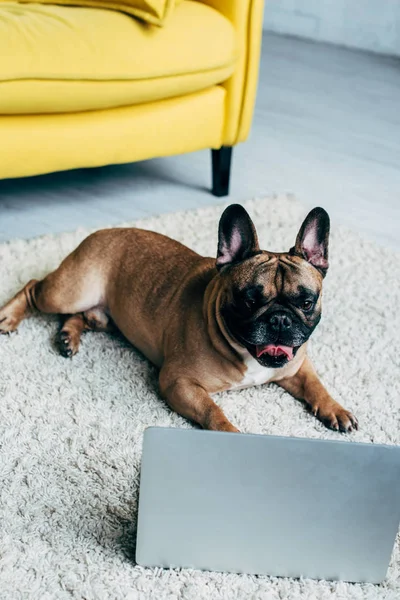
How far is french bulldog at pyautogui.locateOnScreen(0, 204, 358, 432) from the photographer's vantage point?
1.44 meters

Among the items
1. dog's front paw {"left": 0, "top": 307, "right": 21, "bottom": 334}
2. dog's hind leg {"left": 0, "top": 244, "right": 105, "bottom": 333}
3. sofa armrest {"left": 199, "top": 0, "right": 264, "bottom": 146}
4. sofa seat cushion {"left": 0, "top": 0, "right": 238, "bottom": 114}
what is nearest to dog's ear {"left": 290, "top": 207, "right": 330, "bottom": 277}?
dog's hind leg {"left": 0, "top": 244, "right": 105, "bottom": 333}

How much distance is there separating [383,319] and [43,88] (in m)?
1.06

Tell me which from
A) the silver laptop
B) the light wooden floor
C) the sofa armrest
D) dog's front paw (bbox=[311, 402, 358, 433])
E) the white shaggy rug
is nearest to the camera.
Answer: the silver laptop

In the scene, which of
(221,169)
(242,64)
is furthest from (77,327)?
(242,64)

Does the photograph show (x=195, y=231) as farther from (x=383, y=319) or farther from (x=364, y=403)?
(x=364, y=403)

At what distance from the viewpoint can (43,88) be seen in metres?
2.04

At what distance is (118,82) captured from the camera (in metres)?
2.14


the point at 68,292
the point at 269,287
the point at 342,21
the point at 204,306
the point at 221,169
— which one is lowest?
the point at 342,21

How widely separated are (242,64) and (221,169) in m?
0.34

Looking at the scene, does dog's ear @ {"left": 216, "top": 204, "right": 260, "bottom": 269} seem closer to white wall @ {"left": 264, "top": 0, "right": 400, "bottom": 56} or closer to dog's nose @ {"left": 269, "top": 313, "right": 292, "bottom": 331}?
dog's nose @ {"left": 269, "top": 313, "right": 292, "bottom": 331}

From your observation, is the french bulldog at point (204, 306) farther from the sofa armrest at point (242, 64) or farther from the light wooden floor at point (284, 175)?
the sofa armrest at point (242, 64)

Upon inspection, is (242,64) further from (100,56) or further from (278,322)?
(278,322)

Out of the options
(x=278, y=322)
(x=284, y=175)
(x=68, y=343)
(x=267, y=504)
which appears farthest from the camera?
(x=284, y=175)

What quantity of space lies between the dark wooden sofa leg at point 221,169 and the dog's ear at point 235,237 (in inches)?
44.8
